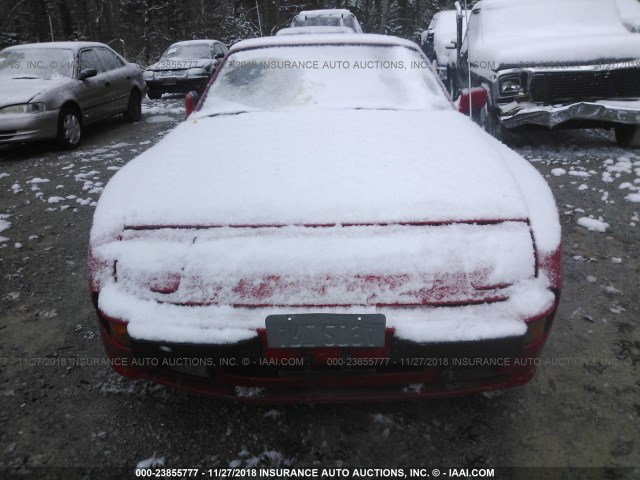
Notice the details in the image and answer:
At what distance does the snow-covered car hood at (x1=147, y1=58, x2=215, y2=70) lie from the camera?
33.3ft

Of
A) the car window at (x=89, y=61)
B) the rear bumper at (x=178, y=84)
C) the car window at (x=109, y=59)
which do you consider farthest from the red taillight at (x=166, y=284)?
the rear bumper at (x=178, y=84)

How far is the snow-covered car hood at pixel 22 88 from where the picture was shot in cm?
582

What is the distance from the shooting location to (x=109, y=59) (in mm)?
7754

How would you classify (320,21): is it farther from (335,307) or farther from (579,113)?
(335,307)

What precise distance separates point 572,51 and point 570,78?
10.6 inches

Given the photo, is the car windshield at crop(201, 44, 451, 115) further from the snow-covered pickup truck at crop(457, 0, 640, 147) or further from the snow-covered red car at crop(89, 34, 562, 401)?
the snow-covered pickup truck at crop(457, 0, 640, 147)

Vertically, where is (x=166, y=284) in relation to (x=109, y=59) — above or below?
below

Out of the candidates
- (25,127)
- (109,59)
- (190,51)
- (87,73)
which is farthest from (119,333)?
(190,51)

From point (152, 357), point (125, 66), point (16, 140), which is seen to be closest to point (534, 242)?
point (152, 357)

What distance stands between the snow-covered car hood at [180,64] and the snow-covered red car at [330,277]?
30.2 feet

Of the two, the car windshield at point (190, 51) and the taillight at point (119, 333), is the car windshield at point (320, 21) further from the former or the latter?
the taillight at point (119, 333)

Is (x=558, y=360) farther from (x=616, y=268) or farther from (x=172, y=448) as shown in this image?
(x=172, y=448)

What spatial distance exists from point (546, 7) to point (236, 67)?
470 centimetres

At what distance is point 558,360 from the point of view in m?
2.13
